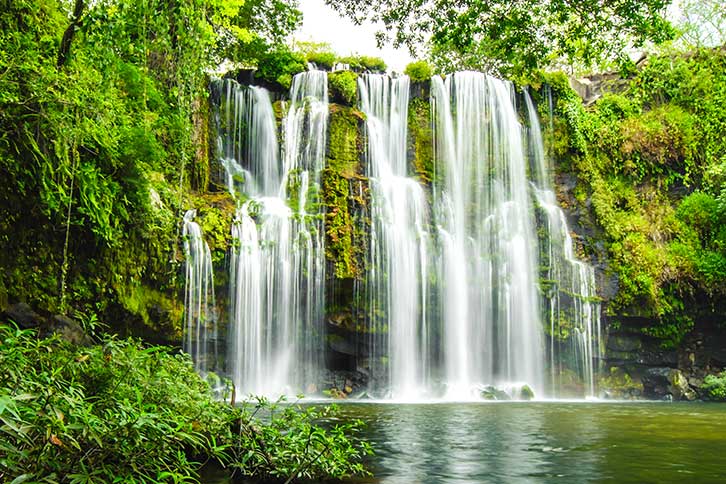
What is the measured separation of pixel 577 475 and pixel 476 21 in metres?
5.27

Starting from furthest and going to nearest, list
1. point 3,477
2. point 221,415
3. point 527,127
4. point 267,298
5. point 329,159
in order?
point 527,127
point 329,159
point 267,298
point 221,415
point 3,477

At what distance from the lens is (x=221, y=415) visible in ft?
15.3

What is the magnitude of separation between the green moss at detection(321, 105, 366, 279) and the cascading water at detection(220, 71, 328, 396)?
0.38m

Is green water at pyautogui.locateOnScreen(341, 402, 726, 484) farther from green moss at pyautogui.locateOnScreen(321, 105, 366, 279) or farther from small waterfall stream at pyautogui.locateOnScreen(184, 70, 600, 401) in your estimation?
green moss at pyautogui.locateOnScreen(321, 105, 366, 279)

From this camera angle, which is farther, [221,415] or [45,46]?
[45,46]

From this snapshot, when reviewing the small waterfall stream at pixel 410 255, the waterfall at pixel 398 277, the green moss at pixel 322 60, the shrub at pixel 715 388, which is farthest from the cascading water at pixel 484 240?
the shrub at pixel 715 388

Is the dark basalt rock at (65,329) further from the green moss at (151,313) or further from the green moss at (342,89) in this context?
the green moss at (342,89)

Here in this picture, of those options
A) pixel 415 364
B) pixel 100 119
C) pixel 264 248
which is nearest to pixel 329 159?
pixel 264 248

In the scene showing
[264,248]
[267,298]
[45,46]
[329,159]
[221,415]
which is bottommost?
[221,415]

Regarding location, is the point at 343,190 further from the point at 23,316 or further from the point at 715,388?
the point at 715,388

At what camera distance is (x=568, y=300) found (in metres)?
18.5

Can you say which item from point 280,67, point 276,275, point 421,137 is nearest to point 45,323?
point 276,275

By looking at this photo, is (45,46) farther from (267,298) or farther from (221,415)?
(267,298)

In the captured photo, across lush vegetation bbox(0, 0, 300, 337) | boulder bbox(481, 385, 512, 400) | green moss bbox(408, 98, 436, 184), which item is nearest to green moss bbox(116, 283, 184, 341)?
lush vegetation bbox(0, 0, 300, 337)
